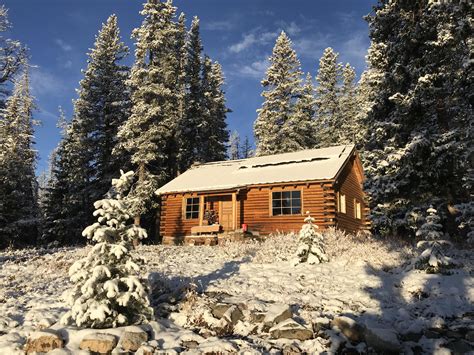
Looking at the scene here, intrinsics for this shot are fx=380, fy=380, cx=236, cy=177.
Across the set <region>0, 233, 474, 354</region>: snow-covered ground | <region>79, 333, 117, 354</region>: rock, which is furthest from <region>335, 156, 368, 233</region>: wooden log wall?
<region>79, 333, 117, 354</region>: rock

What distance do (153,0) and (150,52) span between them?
409cm

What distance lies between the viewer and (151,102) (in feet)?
95.3

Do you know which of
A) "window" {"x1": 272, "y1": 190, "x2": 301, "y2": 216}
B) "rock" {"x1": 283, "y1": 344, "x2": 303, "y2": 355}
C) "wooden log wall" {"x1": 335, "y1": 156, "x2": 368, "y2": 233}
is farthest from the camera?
"wooden log wall" {"x1": 335, "y1": 156, "x2": 368, "y2": 233}

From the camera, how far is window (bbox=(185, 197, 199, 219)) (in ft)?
84.4

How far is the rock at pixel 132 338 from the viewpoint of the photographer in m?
6.46

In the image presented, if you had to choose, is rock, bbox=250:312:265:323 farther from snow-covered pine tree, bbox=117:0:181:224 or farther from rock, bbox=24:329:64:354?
snow-covered pine tree, bbox=117:0:181:224

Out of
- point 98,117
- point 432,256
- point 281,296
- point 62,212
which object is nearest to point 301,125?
point 98,117

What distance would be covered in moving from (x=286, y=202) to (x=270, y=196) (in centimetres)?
106

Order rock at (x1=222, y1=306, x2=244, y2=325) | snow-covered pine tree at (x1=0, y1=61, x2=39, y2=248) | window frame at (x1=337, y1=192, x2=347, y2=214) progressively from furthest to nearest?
snow-covered pine tree at (x1=0, y1=61, x2=39, y2=248)
window frame at (x1=337, y1=192, x2=347, y2=214)
rock at (x1=222, y1=306, x2=244, y2=325)

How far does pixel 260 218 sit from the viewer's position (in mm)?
23484

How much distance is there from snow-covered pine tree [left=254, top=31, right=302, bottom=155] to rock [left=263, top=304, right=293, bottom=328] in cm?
2823

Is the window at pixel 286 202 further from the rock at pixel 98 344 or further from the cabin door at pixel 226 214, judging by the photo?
the rock at pixel 98 344

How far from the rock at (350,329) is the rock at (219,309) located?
2358mm

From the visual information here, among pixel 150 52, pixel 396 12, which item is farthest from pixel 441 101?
pixel 150 52
